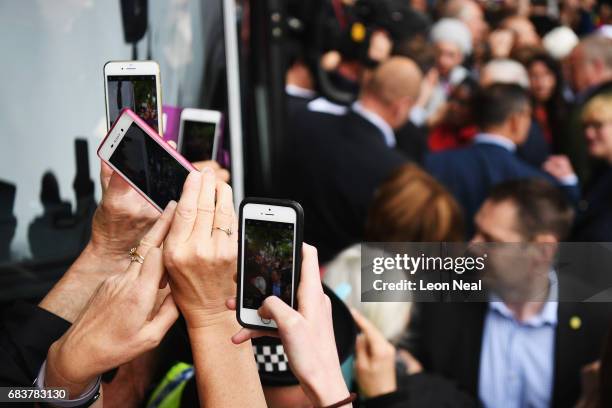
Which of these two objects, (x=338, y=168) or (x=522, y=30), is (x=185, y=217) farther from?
(x=522, y=30)

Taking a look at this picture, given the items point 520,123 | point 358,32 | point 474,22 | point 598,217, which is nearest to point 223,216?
point 598,217

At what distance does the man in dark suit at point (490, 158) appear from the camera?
9.87 ft

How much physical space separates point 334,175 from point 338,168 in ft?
0.10

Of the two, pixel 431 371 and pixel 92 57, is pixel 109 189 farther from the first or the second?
pixel 431 371

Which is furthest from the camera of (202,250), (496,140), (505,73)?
(505,73)

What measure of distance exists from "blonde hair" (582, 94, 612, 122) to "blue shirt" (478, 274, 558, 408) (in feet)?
4.39

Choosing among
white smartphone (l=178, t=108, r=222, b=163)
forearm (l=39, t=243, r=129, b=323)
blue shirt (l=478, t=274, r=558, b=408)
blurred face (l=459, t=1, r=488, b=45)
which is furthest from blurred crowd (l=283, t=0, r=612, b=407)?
forearm (l=39, t=243, r=129, b=323)

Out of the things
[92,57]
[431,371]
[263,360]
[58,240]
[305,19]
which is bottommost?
[431,371]

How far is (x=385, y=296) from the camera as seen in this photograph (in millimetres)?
1534

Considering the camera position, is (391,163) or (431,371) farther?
(391,163)

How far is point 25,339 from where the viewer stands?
1.04m

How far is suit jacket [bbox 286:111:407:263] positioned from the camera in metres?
2.74

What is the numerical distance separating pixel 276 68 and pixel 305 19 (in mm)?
662

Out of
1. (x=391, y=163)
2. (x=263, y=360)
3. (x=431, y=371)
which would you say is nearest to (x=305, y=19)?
(x=391, y=163)
